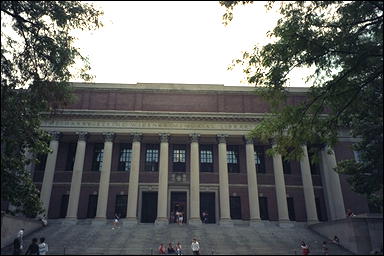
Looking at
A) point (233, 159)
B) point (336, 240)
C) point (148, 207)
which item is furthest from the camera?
point (233, 159)

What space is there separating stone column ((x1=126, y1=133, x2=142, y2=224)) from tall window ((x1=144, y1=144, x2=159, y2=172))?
3.72 m

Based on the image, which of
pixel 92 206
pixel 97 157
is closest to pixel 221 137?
pixel 97 157

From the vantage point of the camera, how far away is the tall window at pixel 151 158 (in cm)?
3491

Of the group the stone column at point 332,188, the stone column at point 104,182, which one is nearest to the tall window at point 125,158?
the stone column at point 104,182

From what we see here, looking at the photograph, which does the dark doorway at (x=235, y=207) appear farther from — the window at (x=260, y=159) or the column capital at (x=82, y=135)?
the column capital at (x=82, y=135)

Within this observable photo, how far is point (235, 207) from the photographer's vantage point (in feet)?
111

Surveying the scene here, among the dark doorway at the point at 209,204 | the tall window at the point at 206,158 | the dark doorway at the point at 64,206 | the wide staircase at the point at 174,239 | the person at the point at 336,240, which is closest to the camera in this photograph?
the wide staircase at the point at 174,239

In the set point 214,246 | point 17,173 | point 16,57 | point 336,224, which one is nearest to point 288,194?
point 336,224

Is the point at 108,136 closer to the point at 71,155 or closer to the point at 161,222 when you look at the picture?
the point at 71,155

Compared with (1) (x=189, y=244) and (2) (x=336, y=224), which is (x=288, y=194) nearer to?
(2) (x=336, y=224)

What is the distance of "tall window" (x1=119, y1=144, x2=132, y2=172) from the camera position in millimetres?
34853

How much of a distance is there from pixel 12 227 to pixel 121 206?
12.7 m

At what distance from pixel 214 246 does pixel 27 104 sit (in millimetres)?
14965

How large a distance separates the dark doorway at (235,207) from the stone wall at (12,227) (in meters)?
18.6
